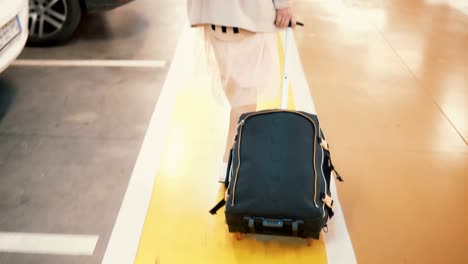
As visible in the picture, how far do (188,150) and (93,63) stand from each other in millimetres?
1680

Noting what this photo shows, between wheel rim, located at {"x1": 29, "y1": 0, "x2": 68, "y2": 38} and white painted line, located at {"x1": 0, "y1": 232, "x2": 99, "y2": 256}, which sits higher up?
wheel rim, located at {"x1": 29, "y1": 0, "x2": 68, "y2": 38}

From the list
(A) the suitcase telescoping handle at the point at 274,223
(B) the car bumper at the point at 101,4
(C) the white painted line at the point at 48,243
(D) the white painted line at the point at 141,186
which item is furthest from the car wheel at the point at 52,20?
(A) the suitcase telescoping handle at the point at 274,223

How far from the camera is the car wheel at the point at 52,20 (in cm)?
394

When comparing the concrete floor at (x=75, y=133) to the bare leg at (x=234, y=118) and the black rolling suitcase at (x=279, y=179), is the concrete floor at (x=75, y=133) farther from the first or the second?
the black rolling suitcase at (x=279, y=179)

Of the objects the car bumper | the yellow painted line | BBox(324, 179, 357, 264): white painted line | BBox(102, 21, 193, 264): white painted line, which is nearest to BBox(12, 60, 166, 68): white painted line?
BBox(102, 21, 193, 264): white painted line

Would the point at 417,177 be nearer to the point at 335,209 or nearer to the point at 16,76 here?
the point at 335,209

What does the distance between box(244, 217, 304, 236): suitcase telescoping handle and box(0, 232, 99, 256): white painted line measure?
825 mm

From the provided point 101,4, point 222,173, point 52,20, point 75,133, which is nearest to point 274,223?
point 222,173

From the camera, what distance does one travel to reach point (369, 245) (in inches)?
83.2

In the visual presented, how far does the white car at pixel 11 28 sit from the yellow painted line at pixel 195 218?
1247 millimetres

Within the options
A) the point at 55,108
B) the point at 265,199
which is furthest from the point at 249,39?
the point at 55,108

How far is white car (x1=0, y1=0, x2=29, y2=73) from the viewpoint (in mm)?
2879

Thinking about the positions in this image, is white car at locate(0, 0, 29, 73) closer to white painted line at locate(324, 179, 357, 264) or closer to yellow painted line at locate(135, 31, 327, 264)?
yellow painted line at locate(135, 31, 327, 264)

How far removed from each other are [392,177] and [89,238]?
69.9 inches
